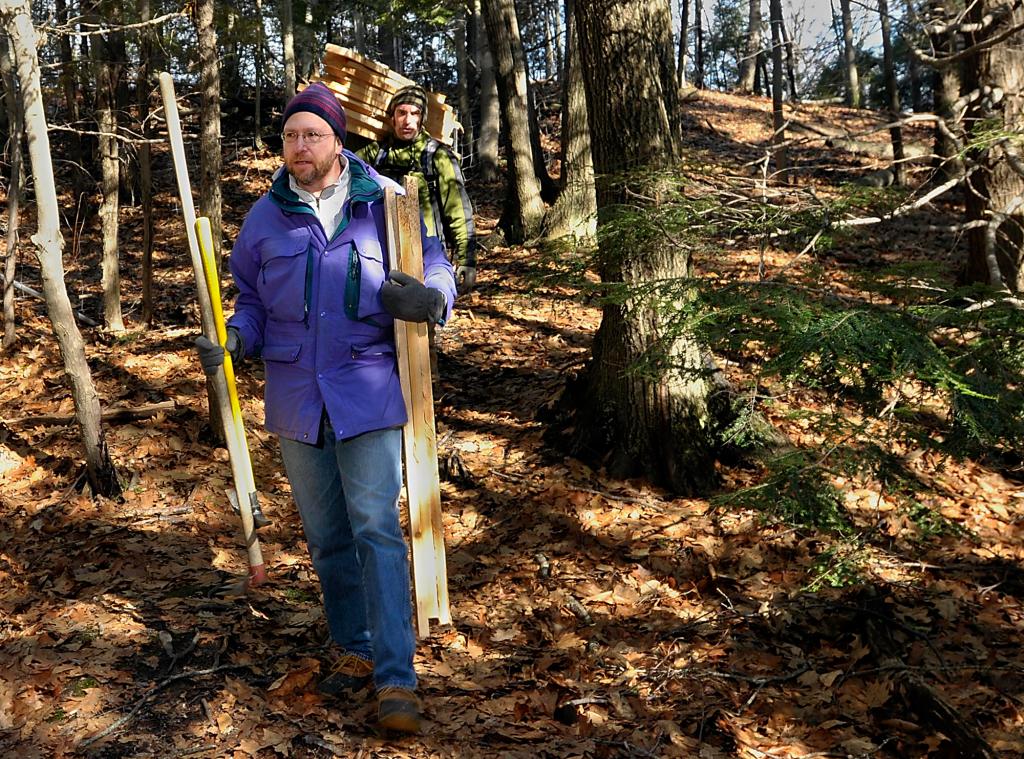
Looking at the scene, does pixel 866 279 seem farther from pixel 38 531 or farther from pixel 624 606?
pixel 38 531

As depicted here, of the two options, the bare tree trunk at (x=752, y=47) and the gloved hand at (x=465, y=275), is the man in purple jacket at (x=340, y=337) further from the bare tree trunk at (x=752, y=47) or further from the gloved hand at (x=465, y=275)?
the bare tree trunk at (x=752, y=47)

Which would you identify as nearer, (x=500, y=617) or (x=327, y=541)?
(x=327, y=541)

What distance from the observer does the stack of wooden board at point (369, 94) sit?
21.2 feet

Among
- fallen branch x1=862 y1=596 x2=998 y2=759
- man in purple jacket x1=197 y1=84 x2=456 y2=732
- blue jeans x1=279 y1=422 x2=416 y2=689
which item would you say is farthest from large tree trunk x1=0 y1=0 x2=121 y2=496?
fallen branch x1=862 y1=596 x2=998 y2=759

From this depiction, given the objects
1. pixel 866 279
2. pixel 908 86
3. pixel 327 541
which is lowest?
pixel 327 541

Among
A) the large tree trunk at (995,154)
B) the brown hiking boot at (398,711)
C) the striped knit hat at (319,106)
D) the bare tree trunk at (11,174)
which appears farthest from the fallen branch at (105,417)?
the large tree trunk at (995,154)

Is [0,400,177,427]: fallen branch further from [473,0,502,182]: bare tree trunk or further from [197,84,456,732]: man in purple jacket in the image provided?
[473,0,502,182]: bare tree trunk

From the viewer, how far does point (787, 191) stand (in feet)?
12.9

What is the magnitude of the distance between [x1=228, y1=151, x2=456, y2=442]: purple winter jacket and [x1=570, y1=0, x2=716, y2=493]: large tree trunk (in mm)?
2326

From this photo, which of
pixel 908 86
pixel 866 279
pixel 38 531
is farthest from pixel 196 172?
pixel 908 86

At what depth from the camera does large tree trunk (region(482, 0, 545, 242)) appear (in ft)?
40.4

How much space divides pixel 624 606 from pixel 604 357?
2.01 meters

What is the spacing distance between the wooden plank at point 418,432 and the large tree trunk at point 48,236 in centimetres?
327

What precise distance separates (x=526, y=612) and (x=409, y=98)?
11.9 feet
